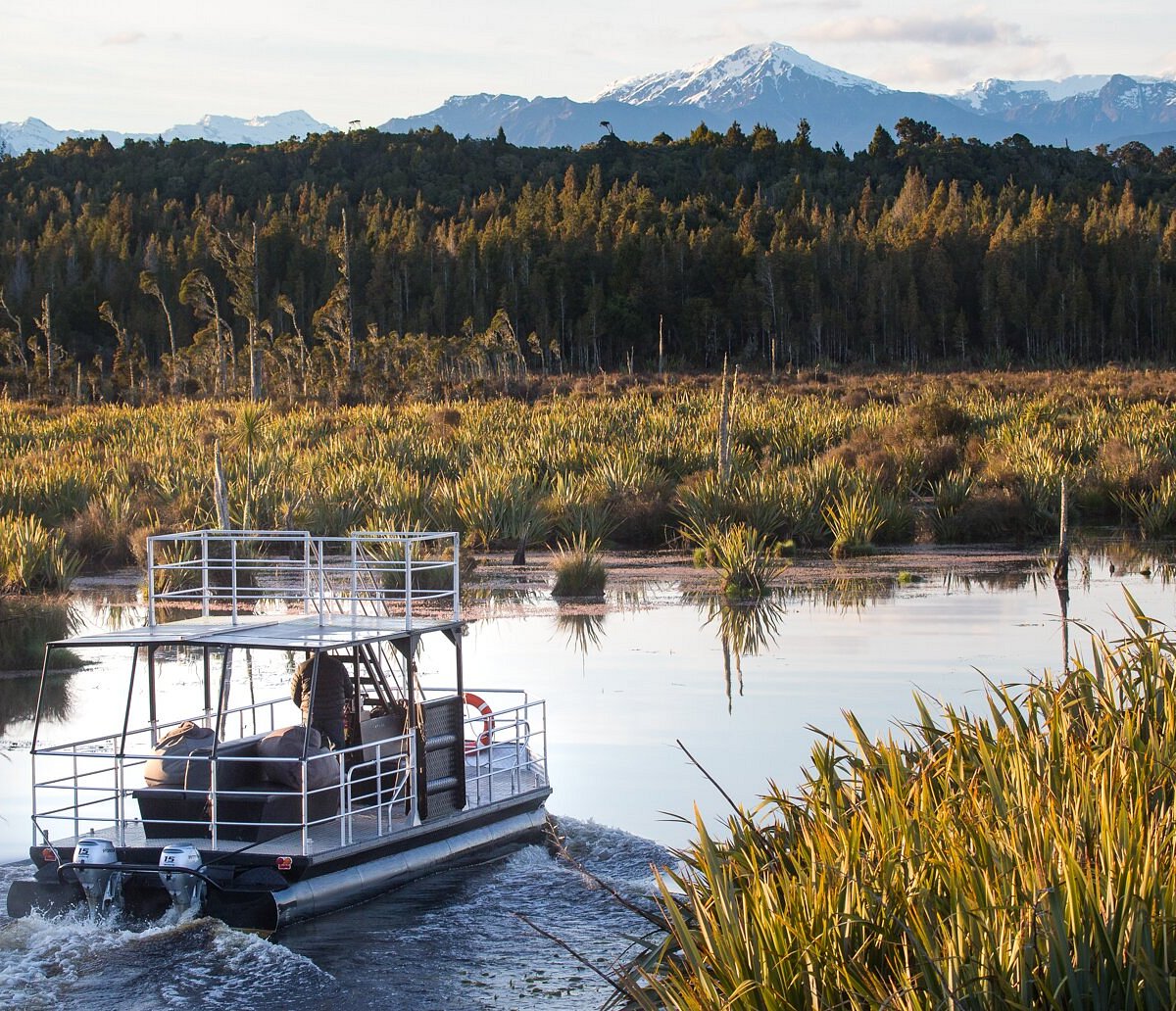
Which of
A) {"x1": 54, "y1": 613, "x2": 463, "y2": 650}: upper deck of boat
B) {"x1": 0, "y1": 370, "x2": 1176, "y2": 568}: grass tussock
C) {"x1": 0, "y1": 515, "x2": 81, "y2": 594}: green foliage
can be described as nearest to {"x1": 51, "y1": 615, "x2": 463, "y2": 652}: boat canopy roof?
{"x1": 54, "y1": 613, "x2": 463, "y2": 650}: upper deck of boat

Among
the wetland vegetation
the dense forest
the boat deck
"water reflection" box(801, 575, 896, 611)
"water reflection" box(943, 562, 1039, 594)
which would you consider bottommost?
the boat deck

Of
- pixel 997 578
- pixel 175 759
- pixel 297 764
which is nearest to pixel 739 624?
pixel 997 578

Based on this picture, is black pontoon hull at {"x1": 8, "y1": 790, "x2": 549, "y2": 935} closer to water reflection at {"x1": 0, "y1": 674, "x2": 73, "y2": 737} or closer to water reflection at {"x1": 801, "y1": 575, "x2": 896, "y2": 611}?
water reflection at {"x1": 0, "y1": 674, "x2": 73, "y2": 737}

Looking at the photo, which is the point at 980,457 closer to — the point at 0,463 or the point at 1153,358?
the point at 0,463

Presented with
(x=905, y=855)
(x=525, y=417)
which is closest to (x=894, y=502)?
(x=525, y=417)

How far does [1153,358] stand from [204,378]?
163 ft

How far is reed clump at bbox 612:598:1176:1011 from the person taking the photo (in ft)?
16.0

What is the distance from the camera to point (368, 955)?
8891mm

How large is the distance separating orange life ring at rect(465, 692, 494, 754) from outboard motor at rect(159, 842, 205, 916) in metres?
2.60

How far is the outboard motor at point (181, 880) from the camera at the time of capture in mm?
9000

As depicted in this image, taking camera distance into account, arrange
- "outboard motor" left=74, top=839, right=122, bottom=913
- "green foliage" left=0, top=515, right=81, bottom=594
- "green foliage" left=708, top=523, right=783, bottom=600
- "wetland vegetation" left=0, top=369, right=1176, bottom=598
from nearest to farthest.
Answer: "outboard motor" left=74, top=839, right=122, bottom=913 → "green foliage" left=708, top=523, right=783, bottom=600 → "green foliage" left=0, top=515, right=81, bottom=594 → "wetland vegetation" left=0, top=369, right=1176, bottom=598

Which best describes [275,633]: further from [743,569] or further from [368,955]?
[743,569]

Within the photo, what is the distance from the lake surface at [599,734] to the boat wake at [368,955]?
16 millimetres

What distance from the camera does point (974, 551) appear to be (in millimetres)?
26344
